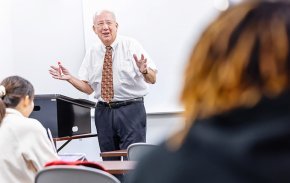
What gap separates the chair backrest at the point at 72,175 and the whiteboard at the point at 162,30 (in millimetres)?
2916

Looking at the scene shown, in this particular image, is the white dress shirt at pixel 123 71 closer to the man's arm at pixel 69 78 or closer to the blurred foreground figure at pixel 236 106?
the man's arm at pixel 69 78

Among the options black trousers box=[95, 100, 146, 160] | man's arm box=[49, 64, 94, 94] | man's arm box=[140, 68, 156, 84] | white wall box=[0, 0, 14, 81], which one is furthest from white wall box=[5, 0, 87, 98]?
man's arm box=[140, 68, 156, 84]

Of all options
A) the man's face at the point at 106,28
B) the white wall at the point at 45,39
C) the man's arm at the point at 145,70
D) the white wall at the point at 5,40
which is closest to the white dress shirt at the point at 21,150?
the man's arm at the point at 145,70

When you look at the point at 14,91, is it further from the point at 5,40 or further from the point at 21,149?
the point at 5,40

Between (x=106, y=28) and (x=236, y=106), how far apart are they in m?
3.87

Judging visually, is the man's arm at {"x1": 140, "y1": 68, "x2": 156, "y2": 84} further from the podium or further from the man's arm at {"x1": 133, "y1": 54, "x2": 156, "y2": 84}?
the podium

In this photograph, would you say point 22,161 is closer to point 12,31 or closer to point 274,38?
point 274,38

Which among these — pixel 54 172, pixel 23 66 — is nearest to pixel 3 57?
pixel 23 66

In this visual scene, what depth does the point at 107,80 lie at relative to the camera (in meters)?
4.47

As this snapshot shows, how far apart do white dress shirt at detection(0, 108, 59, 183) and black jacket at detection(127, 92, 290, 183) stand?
6.83 ft

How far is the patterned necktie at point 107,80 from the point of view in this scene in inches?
174

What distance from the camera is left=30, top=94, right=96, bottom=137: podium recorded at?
4.29 meters

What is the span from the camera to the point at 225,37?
2.47ft

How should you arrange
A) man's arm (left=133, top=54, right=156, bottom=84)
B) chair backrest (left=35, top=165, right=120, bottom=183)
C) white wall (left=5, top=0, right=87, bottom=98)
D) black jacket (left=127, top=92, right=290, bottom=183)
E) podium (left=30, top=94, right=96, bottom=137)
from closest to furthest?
black jacket (left=127, top=92, right=290, bottom=183)
chair backrest (left=35, top=165, right=120, bottom=183)
man's arm (left=133, top=54, right=156, bottom=84)
podium (left=30, top=94, right=96, bottom=137)
white wall (left=5, top=0, right=87, bottom=98)
